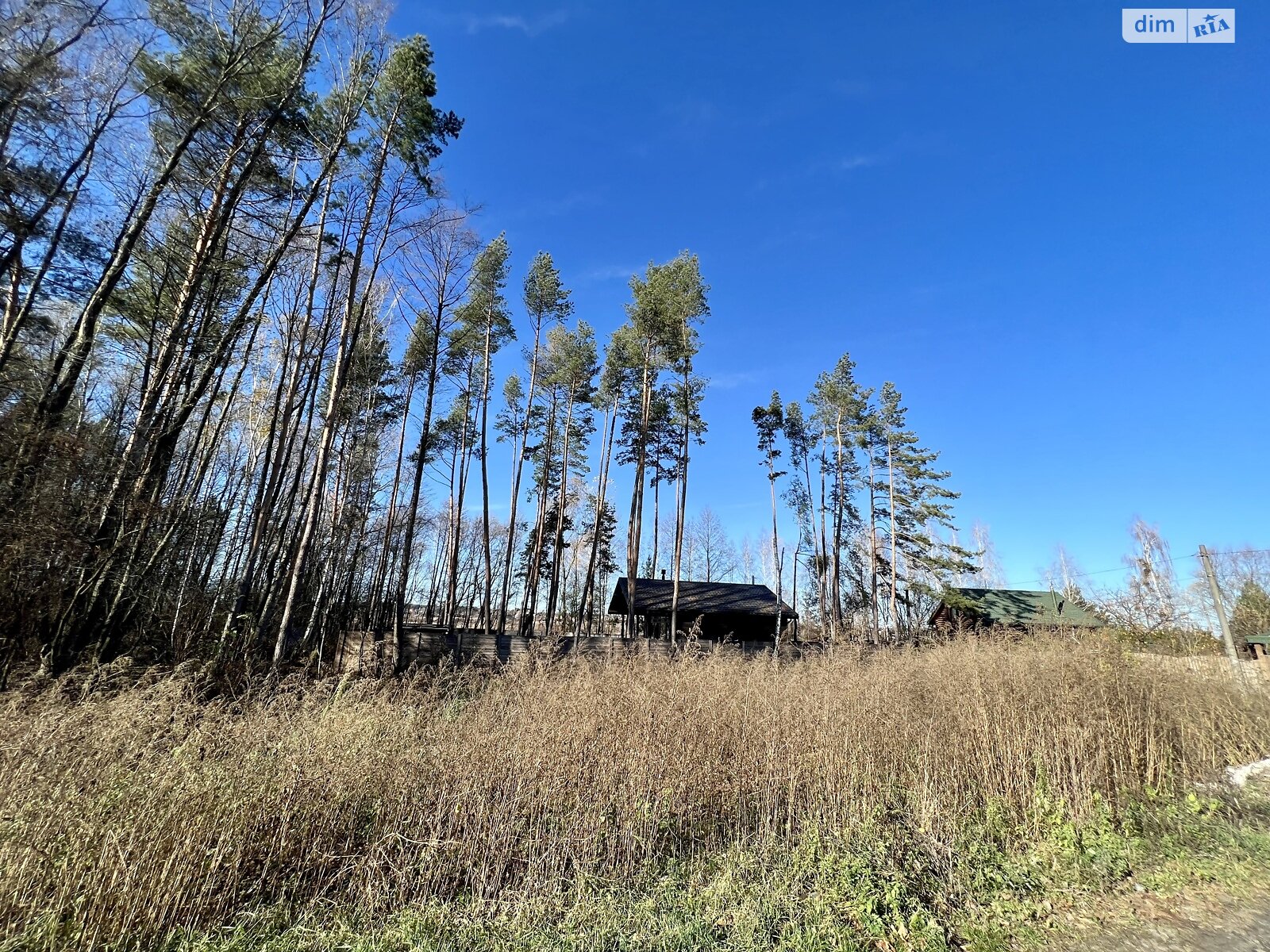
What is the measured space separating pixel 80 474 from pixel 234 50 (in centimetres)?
687

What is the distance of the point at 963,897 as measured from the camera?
409 cm

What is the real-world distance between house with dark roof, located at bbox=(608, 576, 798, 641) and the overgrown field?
14.7 meters

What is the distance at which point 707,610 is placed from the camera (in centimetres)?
2173

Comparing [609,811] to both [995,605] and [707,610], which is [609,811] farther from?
[995,605]

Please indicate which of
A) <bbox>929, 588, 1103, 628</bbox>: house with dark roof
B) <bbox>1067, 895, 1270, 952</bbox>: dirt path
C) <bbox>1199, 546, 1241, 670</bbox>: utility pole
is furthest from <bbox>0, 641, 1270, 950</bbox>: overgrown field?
<bbox>929, 588, 1103, 628</bbox>: house with dark roof

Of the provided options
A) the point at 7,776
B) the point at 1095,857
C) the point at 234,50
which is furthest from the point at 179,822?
the point at 234,50

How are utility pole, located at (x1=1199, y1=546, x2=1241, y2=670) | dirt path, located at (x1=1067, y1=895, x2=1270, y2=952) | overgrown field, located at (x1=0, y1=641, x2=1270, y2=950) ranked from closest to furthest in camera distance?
1. overgrown field, located at (x1=0, y1=641, x2=1270, y2=950)
2. dirt path, located at (x1=1067, y1=895, x2=1270, y2=952)
3. utility pole, located at (x1=1199, y1=546, x2=1241, y2=670)

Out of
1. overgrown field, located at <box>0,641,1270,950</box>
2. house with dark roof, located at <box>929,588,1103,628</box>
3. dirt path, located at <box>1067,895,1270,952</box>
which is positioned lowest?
dirt path, located at <box>1067,895,1270,952</box>

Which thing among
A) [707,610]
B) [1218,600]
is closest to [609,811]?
[707,610]

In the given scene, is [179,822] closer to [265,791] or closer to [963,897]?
[265,791]

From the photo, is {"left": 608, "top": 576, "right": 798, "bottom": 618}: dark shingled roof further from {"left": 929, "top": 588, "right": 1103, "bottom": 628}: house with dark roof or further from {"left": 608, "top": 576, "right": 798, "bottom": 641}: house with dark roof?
{"left": 929, "top": 588, "right": 1103, "bottom": 628}: house with dark roof

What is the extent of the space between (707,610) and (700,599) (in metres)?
0.80

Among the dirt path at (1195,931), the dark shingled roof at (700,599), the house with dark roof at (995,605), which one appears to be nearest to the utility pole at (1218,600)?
the house with dark roof at (995,605)

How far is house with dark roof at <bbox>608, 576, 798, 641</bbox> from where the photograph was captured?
2158 cm
